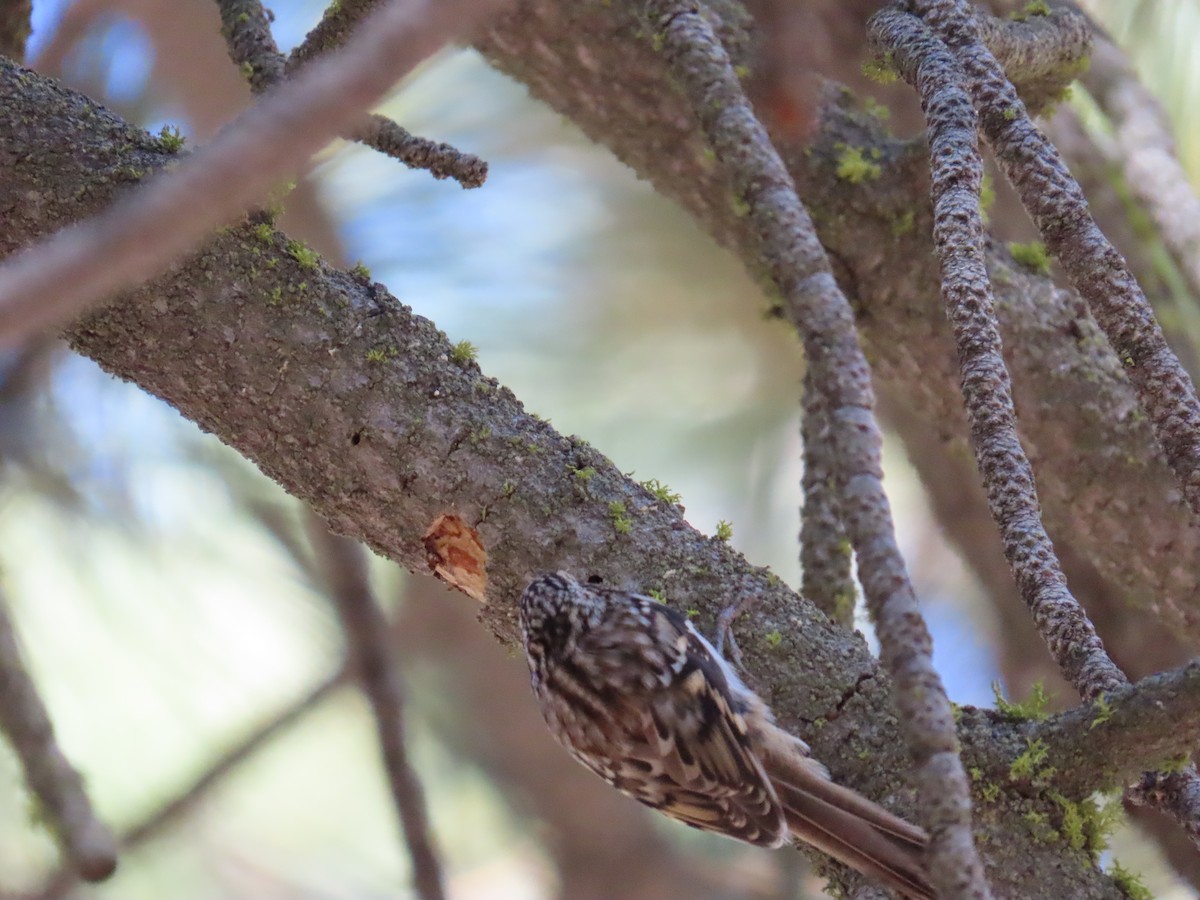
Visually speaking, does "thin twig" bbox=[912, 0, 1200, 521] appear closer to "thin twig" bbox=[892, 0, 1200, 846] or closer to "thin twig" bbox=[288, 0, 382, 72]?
"thin twig" bbox=[892, 0, 1200, 846]

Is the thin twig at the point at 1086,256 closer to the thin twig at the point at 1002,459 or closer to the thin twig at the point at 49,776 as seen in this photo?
the thin twig at the point at 1002,459

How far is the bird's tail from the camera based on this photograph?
1.42 m

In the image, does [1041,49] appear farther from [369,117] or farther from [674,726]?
[674,726]

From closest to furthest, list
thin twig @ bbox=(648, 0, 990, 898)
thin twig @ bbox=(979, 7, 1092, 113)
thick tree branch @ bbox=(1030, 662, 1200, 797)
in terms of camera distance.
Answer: thin twig @ bbox=(648, 0, 990, 898)
thick tree branch @ bbox=(1030, 662, 1200, 797)
thin twig @ bbox=(979, 7, 1092, 113)

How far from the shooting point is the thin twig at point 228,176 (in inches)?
24.8

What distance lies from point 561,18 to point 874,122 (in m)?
0.69

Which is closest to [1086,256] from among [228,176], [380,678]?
[228,176]

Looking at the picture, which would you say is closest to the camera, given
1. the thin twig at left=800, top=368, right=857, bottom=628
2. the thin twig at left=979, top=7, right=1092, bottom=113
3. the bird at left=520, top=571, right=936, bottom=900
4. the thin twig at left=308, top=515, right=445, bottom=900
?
the bird at left=520, top=571, right=936, bottom=900

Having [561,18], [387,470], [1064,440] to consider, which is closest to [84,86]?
[561,18]

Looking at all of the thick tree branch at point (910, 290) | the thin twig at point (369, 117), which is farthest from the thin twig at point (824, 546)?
the thin twig at point (369, 117)

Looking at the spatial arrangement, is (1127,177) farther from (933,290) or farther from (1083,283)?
(1083,283)

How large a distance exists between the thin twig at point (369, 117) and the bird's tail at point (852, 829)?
945 mm

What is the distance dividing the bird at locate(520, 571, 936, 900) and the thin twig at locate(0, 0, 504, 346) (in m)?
1.06

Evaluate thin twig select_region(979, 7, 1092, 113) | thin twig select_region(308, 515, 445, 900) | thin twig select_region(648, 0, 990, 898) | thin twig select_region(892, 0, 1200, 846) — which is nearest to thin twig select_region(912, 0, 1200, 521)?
thin twig select_region(892, 0, 1200, 846)
